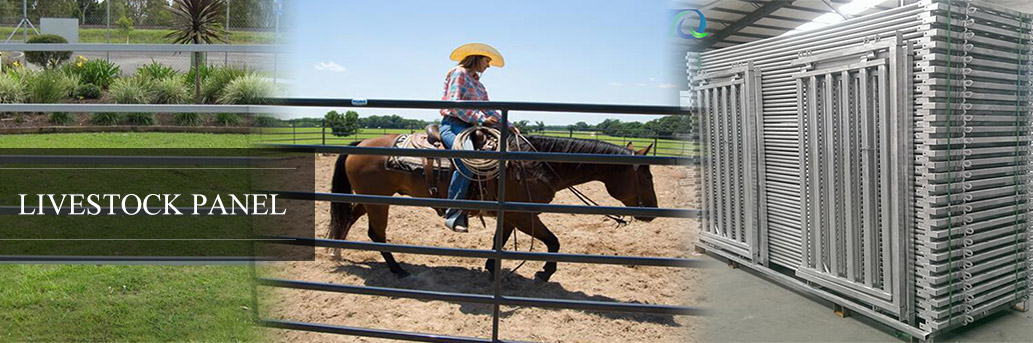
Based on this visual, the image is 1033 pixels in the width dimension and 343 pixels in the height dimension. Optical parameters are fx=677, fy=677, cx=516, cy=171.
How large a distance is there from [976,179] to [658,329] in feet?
7.68

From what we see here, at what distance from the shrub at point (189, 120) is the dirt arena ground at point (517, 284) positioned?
3564 mm

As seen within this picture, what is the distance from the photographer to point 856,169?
13.9 ft

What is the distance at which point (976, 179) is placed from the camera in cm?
401

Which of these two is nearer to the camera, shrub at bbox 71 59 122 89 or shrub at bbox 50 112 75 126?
shrub at bbox 50 112 75 126

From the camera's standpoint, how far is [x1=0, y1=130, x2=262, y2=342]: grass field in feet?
9.18

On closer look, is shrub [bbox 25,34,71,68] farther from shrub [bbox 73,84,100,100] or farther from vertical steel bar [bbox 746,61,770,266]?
vertical steel bar [bbox 746,61,770,266]

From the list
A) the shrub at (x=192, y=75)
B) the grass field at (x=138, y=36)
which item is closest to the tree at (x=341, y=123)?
the shrub at (x=192, y=75)

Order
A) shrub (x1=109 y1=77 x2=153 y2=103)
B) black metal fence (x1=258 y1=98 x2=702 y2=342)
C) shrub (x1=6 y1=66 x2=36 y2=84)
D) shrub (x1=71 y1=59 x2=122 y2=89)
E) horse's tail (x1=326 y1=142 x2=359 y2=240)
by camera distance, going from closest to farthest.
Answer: black metal fence (x1=258 y1=98 x2=702 y2=342), horse's tail (x1=326 y1=142 x2=359 y2=240), shrub (x1=6 y1=66 x2=36 y2=84), shrub (x1=109 y1=77 x2=153 y2=103), shrub (x1=71 y1=59 x2=122 y2=89)

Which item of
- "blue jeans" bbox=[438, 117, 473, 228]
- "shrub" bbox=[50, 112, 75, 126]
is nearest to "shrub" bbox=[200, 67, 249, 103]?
"shrub" bbox=[50, 112, 75, 126]

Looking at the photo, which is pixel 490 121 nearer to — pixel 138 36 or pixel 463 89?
pixel 463 89

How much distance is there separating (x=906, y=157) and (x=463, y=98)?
2.51 meters

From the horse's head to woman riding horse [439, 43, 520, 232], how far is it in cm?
66

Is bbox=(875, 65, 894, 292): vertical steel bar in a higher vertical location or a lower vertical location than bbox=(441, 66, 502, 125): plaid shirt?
lower

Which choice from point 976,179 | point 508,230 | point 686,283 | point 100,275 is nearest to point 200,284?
point 100,275
